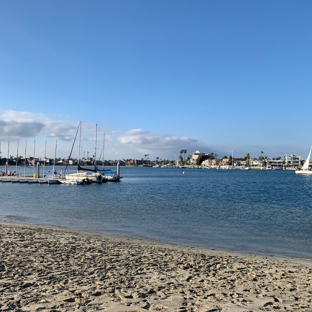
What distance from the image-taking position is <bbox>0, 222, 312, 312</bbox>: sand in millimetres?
6727

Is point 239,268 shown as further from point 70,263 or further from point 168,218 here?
point 168,218

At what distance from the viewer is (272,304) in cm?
691

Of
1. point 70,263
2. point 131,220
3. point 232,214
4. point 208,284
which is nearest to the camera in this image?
point 208,284

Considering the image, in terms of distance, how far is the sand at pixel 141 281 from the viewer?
22.1ft

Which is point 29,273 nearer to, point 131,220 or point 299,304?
point 299,304

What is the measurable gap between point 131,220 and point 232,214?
325 inches

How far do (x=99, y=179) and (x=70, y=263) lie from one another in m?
57.2

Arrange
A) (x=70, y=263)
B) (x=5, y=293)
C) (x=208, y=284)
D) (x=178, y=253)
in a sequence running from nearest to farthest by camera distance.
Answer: (x=5, y=293) < (x=208, y=284) < (x=70, y=263) < (x=178, y=253)

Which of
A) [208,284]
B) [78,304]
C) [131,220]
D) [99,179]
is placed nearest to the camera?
[78,304]

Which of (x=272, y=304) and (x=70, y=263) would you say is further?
(x=70, y=263)

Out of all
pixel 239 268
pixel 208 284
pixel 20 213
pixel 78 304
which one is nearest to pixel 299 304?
pixel 208 284

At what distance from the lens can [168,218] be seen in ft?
79.6

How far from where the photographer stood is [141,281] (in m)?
8.39

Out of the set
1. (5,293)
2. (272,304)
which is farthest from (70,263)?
(272,304)
